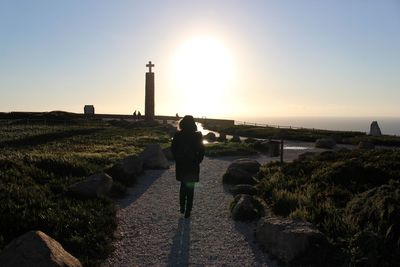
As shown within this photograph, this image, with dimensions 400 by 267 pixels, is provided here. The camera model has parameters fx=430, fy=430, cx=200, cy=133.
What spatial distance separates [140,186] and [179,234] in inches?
252

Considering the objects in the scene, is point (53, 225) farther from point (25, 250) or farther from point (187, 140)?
point (187, 140)

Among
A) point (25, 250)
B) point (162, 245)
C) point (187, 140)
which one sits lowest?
point (162, 245)

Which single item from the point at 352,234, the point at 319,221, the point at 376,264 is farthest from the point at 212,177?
the point at 376,264

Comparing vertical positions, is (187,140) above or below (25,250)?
above

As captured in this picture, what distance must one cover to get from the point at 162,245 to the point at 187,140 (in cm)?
290

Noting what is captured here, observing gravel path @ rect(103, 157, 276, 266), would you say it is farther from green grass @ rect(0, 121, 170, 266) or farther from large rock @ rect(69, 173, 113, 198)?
large rock @ rect(69, 173, 113, 198)

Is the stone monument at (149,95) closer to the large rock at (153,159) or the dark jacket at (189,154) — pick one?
the large rock at (153,159)

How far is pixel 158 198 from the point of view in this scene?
14180 millimetres

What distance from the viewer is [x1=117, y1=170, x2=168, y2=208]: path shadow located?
45.0 feet

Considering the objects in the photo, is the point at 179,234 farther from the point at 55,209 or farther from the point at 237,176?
the point at 237,176

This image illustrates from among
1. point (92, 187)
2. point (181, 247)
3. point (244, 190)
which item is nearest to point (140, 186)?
point (92, 187)

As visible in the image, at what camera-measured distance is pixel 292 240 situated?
8078mm

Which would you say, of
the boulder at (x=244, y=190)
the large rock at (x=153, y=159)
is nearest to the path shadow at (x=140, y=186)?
the large rock at (x=153, y=159)

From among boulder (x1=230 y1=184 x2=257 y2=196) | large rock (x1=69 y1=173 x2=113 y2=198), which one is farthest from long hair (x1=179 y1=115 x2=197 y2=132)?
boulder (x1=230 y1=184 x2=257 y2=196)
